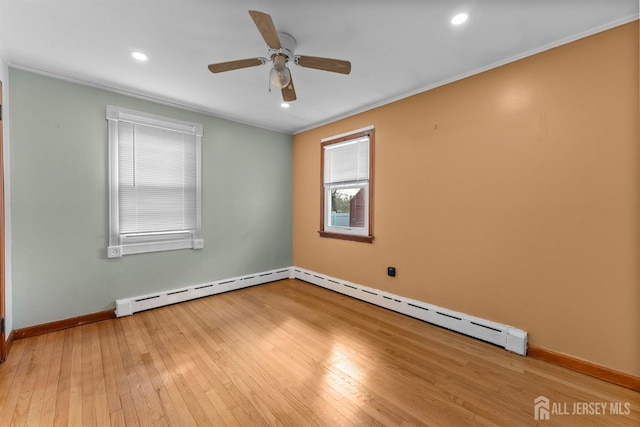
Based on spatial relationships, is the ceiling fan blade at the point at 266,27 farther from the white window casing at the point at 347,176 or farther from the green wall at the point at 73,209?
the green wall at the point at 73,209

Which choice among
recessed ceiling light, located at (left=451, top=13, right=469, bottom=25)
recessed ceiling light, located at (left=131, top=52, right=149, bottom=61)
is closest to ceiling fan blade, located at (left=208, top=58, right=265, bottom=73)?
recessed ceiling light, located at (left=131, top=52, right=149, bottom=61)

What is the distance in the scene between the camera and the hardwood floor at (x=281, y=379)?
1.61m

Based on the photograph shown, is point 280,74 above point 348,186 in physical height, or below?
above

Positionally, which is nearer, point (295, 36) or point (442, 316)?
point (295, 36)

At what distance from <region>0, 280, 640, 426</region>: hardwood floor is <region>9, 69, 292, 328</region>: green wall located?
0.42 metres

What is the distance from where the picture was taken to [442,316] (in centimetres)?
278

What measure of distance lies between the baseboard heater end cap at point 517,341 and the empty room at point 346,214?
0.05 feet

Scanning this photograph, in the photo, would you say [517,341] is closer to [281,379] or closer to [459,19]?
[281,379]

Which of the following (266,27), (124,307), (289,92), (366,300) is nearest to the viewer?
(266,27)

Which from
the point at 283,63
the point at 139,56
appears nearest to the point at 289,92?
the point at 283,63

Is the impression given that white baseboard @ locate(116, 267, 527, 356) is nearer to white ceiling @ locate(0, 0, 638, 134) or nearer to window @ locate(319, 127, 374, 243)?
window @ locate(319, 127, 374, 243)

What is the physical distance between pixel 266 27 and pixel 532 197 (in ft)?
8.07

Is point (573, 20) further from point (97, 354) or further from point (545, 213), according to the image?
point (97, 354)

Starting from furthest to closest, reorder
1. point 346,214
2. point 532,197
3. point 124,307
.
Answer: point 346,214 < point 124,307 < point 532,197
